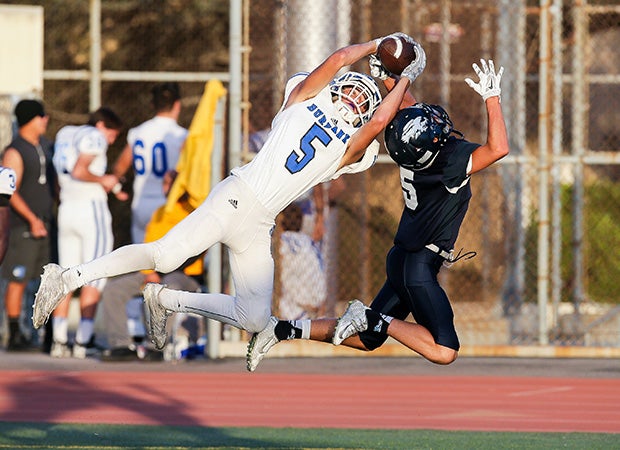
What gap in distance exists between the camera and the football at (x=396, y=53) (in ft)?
28.6

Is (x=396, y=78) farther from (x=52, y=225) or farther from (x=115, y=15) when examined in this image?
(x=115, y=15)

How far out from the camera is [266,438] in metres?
9.48

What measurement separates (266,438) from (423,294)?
55.5 inches

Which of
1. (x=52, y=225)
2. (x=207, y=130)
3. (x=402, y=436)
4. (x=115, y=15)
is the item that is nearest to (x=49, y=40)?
(x=115, y=15)

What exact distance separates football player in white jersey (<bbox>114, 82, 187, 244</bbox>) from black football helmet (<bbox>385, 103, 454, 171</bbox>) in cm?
518

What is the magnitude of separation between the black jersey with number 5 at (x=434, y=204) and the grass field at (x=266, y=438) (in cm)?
125

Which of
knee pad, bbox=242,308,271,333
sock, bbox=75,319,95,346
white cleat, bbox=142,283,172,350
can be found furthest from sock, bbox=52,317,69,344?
knee pad, bbox=242,308,271,333

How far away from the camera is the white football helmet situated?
8.80 meters

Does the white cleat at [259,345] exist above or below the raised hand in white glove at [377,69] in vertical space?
below

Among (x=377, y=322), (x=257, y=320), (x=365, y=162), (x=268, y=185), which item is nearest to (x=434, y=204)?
(x=365, y=162)

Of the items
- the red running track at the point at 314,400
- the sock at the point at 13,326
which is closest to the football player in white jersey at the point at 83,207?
the sock at the point at 13,326

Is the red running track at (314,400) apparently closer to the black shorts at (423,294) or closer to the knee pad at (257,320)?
the black shorts at (423,294)

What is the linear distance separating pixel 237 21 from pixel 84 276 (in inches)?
222

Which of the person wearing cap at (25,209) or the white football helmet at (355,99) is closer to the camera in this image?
the white football helmet at (355,99)
